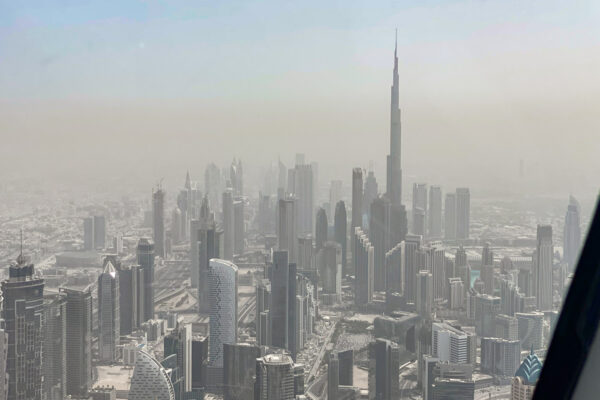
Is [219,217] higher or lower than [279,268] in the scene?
higher

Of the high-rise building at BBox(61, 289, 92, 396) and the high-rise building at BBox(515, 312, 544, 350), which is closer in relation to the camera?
the high-rise building at BBox(515, 312, 544, 350)

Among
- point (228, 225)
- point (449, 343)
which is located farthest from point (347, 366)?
point (228, 225)

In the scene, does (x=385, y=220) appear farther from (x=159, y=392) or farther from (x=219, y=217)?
(x=159, y=392)

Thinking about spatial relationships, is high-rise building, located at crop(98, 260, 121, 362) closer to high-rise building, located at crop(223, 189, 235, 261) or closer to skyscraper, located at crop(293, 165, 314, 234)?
high-rise building, located at crop(223, 189, 235, 261)

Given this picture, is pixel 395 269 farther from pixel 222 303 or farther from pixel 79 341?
pixel 79 341

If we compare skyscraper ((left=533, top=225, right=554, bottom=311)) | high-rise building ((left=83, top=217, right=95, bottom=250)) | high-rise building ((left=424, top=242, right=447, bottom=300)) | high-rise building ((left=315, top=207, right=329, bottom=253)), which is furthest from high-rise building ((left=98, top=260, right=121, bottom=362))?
skyscraper ((left=533, top=225, right=554, bottom=311))

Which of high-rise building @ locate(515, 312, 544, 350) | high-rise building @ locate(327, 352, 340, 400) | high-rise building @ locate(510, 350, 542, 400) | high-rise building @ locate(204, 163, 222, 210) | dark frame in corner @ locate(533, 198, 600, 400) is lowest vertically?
high-rise building @ locate(327, 352, 340, 400)

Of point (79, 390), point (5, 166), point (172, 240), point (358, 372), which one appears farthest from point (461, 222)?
point (5, 166)
